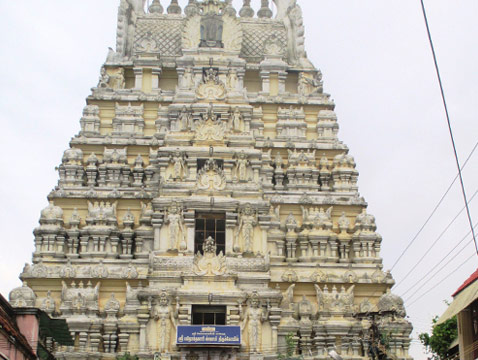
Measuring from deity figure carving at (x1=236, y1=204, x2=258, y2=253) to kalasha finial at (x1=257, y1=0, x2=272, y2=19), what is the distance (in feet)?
66.2

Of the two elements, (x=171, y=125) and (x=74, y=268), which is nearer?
(x=74, y=268)

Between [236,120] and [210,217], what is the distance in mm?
6716

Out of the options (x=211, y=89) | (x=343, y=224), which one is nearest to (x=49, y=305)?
(x=211, y=89)

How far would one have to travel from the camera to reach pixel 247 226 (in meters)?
35.8

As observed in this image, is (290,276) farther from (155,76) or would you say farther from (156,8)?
(156,8)

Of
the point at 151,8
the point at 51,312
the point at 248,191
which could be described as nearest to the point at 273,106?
the point at 248,191

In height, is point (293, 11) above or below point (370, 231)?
above

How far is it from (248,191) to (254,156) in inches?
92.4

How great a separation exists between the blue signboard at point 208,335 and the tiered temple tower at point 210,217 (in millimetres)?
51

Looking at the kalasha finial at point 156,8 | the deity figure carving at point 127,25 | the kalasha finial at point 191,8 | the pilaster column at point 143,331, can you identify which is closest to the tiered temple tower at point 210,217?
the pilaster column at point 143,331

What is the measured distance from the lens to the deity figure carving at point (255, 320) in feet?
107

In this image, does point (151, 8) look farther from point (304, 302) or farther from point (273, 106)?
point (304, 302)

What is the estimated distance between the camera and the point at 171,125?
137 feet

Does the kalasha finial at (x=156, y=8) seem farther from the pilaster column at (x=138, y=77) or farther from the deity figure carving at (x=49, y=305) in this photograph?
the deity figure carving at (x=49, y=305)
